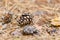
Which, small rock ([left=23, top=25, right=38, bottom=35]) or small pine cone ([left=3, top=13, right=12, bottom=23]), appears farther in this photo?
small pine cone ([left=3, top=13, right=12, bottom=23])

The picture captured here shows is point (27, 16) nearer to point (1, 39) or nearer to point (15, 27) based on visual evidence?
point (15, 27)

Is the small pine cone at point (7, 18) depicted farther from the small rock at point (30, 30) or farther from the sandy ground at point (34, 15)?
the small rock at point (30, 30)

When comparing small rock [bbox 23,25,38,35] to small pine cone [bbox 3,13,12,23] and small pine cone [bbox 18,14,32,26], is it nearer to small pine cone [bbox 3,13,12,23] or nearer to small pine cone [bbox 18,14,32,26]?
small pine cone [bbox 18,14,32,26]

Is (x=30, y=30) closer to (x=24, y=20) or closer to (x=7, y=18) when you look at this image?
(x=24, y=20)

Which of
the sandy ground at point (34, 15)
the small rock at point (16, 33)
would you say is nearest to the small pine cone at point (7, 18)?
the sandy ground at point (34, 15)

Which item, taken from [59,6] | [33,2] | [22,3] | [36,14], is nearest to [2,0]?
[22,3]

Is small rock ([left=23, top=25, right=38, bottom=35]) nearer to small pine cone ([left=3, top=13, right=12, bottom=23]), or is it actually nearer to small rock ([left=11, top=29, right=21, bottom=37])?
small rock ([left=11, top=29, right=21, bottom=37])

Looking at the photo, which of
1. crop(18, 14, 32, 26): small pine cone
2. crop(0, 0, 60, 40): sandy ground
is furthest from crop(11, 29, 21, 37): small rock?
crop(18, 14, 32, 26): small pine cone

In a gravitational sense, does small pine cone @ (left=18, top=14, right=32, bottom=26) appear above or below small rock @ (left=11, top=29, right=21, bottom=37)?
above
